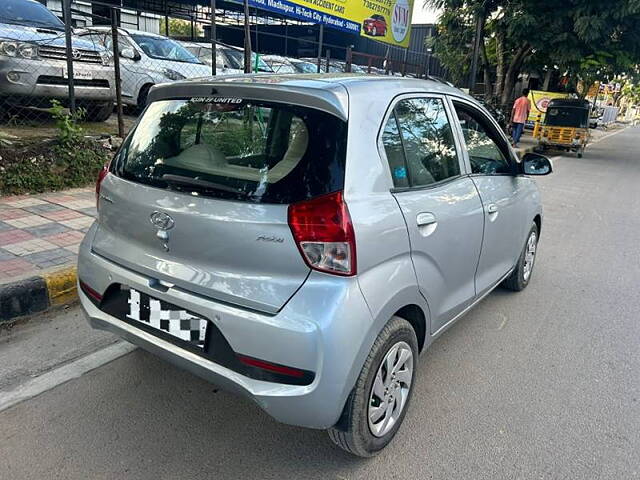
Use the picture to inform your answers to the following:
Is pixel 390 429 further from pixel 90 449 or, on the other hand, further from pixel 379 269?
pixel 90 449

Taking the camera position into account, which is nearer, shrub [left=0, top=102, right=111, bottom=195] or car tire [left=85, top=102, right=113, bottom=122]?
shrub [left=0, top=102, right=111, bottom=195]

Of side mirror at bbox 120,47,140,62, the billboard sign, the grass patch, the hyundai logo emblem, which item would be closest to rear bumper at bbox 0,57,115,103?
A: the grass patch

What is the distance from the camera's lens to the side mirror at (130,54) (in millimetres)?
8711

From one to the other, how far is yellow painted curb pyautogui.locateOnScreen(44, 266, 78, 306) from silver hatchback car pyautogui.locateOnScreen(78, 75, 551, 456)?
46.9 inches

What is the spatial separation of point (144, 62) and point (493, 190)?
24.5 ft

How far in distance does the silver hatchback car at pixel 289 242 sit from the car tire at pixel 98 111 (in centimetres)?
585

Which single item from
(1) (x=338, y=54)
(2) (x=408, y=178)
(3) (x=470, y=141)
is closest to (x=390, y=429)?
(2) (x=408, y=178)

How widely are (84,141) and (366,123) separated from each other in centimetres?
528

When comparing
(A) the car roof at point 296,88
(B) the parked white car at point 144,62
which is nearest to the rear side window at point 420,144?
(A) the car roof at point 296,88

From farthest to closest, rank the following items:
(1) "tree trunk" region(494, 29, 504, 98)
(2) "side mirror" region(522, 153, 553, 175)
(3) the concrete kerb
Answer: (1) "tree trunk" region(494, 29, 504, 98) < (2) "side mirror" region(522, 153, 553, 175) < (3) the concrete kerb

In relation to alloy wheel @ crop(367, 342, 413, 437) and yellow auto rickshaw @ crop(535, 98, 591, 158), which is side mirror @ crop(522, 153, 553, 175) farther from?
yellow auto rickshaw @ crop(535, 98, 591, 158)

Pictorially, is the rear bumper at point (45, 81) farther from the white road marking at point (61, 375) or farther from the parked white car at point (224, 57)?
the white road marking at point (61, 375)

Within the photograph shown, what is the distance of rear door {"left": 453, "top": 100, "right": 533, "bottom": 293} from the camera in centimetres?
325

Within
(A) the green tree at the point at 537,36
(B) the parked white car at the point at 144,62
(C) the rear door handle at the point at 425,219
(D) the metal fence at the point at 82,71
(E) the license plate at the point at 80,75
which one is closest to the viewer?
(C) the rear door handle at the point at 425,219
